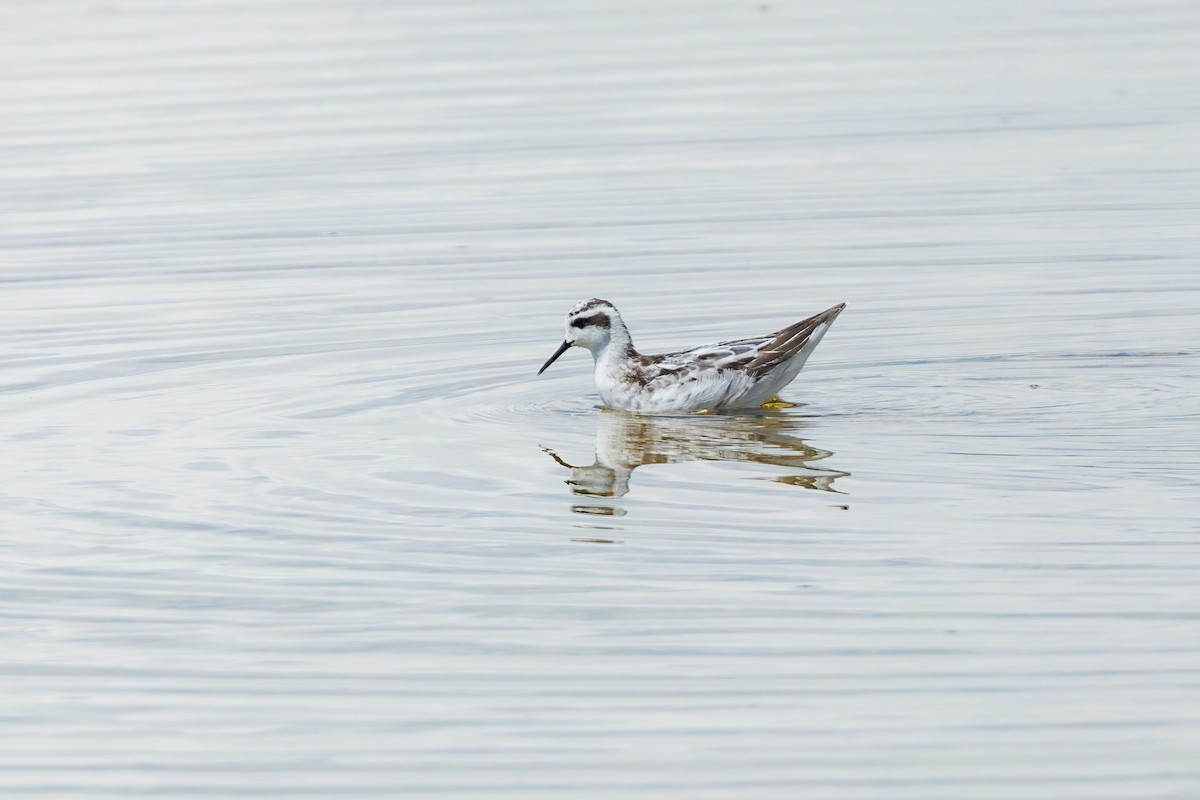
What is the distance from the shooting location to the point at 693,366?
13141 mm

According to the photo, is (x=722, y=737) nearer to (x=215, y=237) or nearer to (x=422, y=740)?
(x=422, y=740)

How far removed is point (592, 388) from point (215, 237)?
18.3 ft

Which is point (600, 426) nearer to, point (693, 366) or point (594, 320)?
point (693, 366)

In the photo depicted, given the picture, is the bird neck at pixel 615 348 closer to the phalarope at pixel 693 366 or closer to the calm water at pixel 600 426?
the phalarope at pixel 693 366

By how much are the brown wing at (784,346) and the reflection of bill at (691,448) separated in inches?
13.7

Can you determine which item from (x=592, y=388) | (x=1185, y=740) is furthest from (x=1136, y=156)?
(x=1185, y=740)

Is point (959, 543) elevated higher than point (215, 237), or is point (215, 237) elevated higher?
point (215, 237)

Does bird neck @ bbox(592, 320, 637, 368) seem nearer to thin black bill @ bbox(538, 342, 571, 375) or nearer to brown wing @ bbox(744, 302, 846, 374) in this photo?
thin black bill @ bbox(538, 342, 571, 375)

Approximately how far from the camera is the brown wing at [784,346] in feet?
42.2

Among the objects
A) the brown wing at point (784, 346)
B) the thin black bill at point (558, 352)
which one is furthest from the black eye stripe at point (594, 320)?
the brown wing at point (784, 346)

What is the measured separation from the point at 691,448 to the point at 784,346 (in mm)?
1126

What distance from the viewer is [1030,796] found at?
6.78 metres

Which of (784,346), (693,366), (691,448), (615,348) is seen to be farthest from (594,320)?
(691,448)

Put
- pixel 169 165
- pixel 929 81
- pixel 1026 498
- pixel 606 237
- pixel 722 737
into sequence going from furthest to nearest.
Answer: pixel 929 81 < pixel 169 165 < pixel 606 237 < pixel 1026 498 < pixel 722 737
